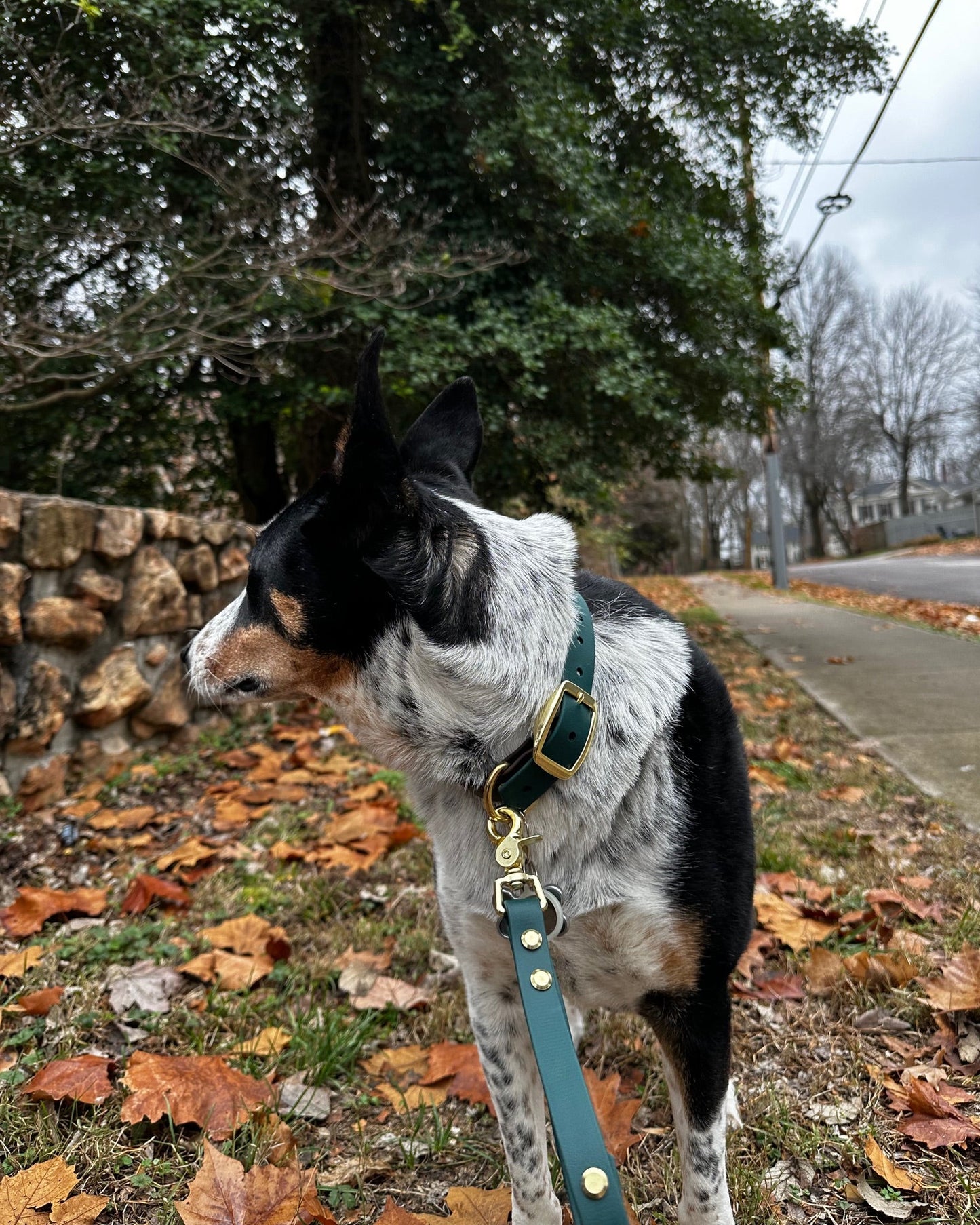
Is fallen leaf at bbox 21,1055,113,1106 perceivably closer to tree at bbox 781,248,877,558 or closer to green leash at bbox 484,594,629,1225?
green leash at bbox 484,594,629,1225

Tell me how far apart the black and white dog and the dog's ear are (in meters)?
0.21

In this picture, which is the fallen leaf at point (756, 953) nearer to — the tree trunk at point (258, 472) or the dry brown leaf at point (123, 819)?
the dry brown leaf at point (123, 819)

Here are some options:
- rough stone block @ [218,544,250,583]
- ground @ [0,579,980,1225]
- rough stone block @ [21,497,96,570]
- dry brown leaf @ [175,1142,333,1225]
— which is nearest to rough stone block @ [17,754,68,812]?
ground @ [0,579,980,1225]

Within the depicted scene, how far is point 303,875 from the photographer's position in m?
3.26

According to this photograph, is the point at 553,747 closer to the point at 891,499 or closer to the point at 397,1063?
the point at 397,1063

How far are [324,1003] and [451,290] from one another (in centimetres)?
494

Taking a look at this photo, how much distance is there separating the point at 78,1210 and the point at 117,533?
139 inches

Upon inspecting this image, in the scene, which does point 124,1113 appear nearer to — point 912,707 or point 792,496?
point 912,707

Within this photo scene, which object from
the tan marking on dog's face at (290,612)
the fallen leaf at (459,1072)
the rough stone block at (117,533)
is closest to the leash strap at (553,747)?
the tan marking on dog's face at (290,612)

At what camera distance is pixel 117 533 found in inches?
176

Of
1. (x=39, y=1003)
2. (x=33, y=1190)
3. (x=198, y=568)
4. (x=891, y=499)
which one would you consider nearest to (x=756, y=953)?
(x=33, y=1190)

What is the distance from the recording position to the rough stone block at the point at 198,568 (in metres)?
5.13

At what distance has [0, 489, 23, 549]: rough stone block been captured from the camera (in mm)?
3826

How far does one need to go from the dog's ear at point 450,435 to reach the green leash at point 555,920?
0.54 metres
